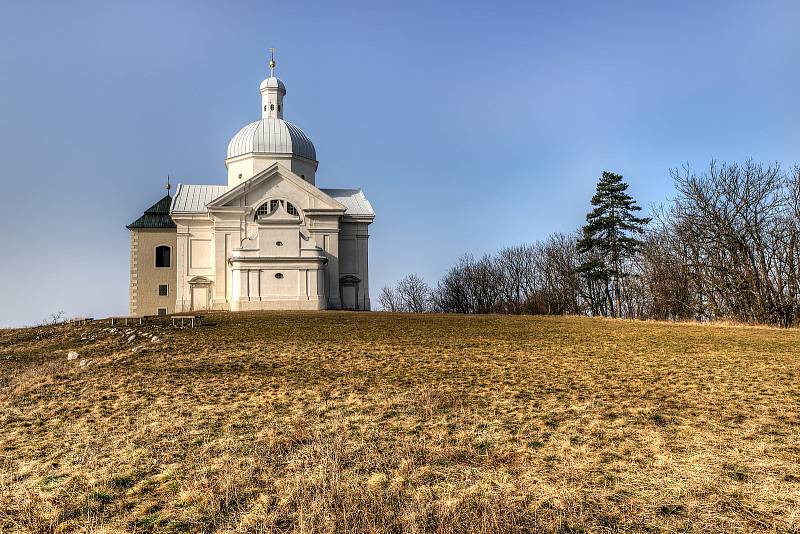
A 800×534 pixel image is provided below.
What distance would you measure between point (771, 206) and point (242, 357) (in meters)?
32.6

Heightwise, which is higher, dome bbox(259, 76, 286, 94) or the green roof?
dome bbox(259, 76, 286, 94)

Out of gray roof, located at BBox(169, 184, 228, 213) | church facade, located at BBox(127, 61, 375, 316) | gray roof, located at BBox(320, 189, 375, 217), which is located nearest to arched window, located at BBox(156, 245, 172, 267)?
church facade, located at BBox(127, 61, 375, 316)

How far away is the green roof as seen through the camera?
46.5 meters

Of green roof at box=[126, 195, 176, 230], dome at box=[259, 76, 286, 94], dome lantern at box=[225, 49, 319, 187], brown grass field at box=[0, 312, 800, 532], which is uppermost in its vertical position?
dome at box=[259, 76, 286, 94]

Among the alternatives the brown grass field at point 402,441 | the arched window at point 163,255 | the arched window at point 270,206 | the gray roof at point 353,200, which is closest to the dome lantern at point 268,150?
the gray roof at point 353,200

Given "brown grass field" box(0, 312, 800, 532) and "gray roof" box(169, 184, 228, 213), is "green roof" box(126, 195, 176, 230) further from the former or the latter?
"brown grass field" box(0, 312, 800, 532)

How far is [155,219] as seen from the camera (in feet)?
155

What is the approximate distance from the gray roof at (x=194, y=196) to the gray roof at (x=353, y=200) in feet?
26.6

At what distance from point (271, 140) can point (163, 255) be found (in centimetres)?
1093

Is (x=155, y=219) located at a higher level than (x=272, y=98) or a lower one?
lower

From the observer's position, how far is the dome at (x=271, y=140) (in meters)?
47.5

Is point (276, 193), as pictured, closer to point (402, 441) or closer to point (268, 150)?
point (268, 150)

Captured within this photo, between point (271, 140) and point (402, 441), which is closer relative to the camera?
point (402, 441)

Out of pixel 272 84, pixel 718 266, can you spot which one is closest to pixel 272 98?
pixel 272 84
